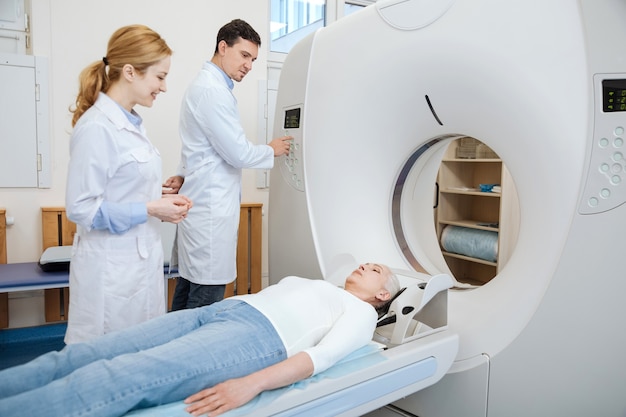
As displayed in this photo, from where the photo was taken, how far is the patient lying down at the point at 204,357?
2.96ft

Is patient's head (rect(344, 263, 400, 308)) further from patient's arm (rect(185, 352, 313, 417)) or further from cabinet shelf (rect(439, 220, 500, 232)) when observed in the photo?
cabinet shelf (rect(439, 220, 500, 232))

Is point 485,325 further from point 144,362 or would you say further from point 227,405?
point 144,362

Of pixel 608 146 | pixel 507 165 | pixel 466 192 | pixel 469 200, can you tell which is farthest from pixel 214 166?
pixel 469 200

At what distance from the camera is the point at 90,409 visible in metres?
0.88

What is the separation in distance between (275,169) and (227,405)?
1137 millimetres

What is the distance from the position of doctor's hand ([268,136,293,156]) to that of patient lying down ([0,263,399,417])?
58cm

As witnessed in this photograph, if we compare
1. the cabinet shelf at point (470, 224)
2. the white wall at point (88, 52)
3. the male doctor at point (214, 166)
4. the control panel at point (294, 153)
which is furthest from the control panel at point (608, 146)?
the cabinet shelf at point (470, 224)

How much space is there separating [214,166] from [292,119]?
332mm

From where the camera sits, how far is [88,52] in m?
2.56

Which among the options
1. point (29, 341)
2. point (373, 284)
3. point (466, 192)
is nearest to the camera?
point (373, 284)

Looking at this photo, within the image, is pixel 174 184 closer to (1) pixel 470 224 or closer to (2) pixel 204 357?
(2) pixel 204 357

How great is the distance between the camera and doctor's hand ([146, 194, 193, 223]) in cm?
137

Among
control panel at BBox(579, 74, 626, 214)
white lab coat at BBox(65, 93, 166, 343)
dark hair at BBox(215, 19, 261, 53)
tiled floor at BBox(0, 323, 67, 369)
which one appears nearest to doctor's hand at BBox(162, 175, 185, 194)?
white lab coat at BBox(65, 93, 166, 343)

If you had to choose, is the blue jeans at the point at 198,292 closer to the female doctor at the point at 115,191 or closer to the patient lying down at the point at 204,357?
the female doctor at the point at 115,191
